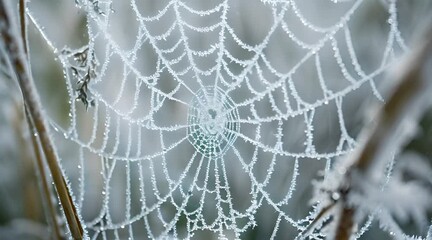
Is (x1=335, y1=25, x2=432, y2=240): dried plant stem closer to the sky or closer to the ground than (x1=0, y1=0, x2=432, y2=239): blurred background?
closer to the ground

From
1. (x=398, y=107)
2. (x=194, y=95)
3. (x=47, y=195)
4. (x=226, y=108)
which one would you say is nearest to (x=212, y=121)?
(x=226, y=108)

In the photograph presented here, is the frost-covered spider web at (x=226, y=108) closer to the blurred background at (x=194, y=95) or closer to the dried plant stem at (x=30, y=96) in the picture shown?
the blurred background at (x=194, y=95)

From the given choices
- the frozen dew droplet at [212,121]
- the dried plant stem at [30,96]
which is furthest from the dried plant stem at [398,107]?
the frozen dew droplet at [212,121]

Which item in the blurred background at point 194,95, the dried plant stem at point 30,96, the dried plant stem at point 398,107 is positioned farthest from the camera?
the blurred background at point 194,95

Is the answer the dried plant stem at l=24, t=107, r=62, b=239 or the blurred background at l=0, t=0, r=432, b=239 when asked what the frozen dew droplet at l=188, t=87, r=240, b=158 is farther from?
the dried plant stem at l=24, t=107, r=62, b=239

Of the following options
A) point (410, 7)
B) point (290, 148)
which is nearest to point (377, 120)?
point (410, 7)

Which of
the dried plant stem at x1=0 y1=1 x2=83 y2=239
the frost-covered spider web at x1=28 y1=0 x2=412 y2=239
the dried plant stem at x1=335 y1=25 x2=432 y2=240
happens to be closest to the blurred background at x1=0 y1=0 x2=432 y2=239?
the frost-covered spider web at x1=28 y1=0 x2=412 y2=239

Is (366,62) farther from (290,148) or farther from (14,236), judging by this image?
(14,236)
